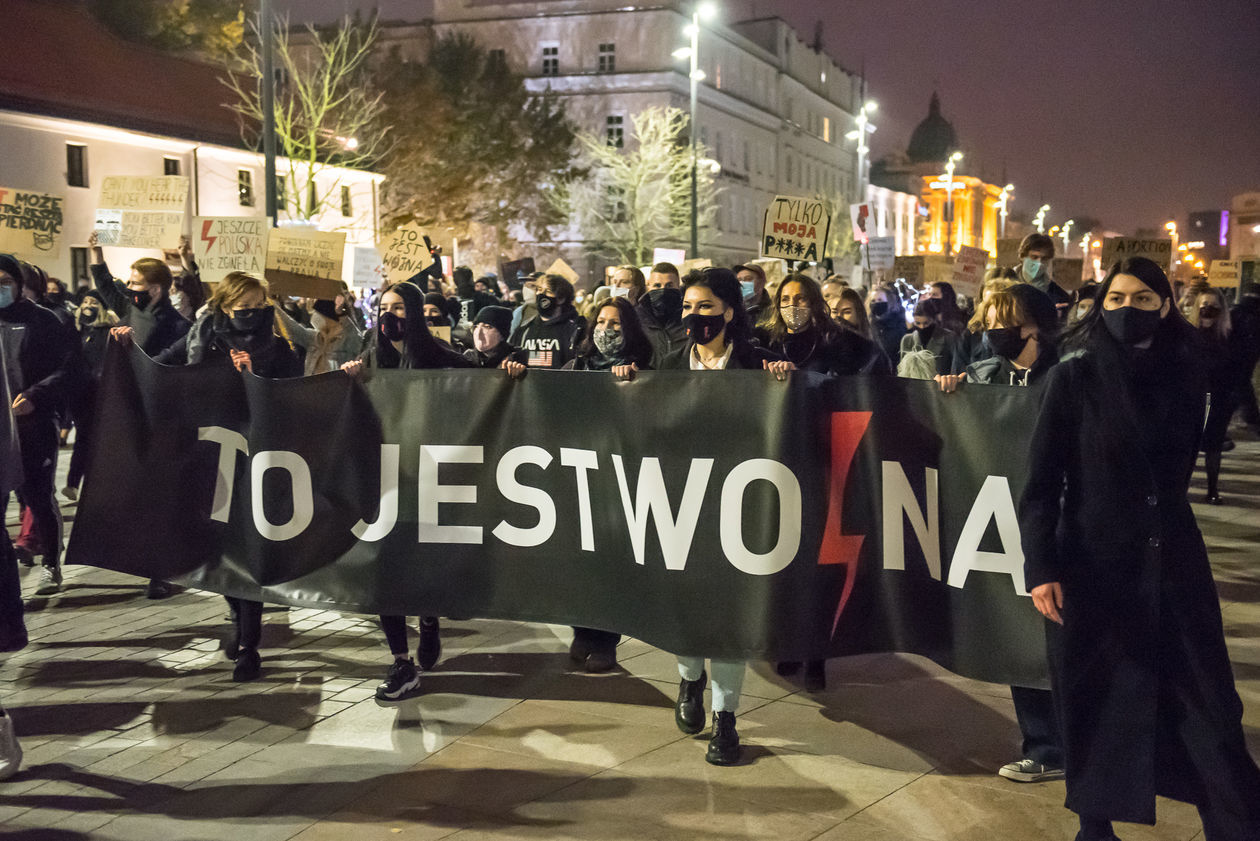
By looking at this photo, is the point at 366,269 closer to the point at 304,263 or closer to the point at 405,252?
the point at 405,252

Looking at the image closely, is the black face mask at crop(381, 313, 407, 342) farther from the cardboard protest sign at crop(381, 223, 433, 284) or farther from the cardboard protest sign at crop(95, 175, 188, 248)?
the cardboard protest sign at crop(95, 175, 188, 248)

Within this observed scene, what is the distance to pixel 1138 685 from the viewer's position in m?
3.82

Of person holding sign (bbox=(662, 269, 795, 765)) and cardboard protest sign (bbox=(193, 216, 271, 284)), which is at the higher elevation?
Result: cardboard protest sign (bbox=(193, 216, 271, 284))

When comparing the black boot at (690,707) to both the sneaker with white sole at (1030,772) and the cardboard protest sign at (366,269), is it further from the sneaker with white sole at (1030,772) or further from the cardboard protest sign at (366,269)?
the cardboard protest sign at (366,269)

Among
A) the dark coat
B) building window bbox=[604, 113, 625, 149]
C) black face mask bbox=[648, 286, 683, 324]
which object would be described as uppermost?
building window bbox=[604, 113, 625, 149]

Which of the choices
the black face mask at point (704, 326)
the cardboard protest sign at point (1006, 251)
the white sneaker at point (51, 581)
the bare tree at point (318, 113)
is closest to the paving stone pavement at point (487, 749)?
the white sneaker at point (51, 581)

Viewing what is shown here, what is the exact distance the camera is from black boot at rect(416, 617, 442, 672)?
634 centimetres

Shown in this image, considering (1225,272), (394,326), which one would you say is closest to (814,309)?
(394,326)

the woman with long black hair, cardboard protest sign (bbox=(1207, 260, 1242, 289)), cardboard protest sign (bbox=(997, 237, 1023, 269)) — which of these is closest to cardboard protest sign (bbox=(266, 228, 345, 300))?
the woman with long black hair

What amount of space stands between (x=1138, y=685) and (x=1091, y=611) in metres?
0.24

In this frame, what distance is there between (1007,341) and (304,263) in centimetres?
523

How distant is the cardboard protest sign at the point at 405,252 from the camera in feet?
34.8

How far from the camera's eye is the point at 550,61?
69250 millimetres

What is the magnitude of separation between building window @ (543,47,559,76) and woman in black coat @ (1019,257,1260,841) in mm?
67589
